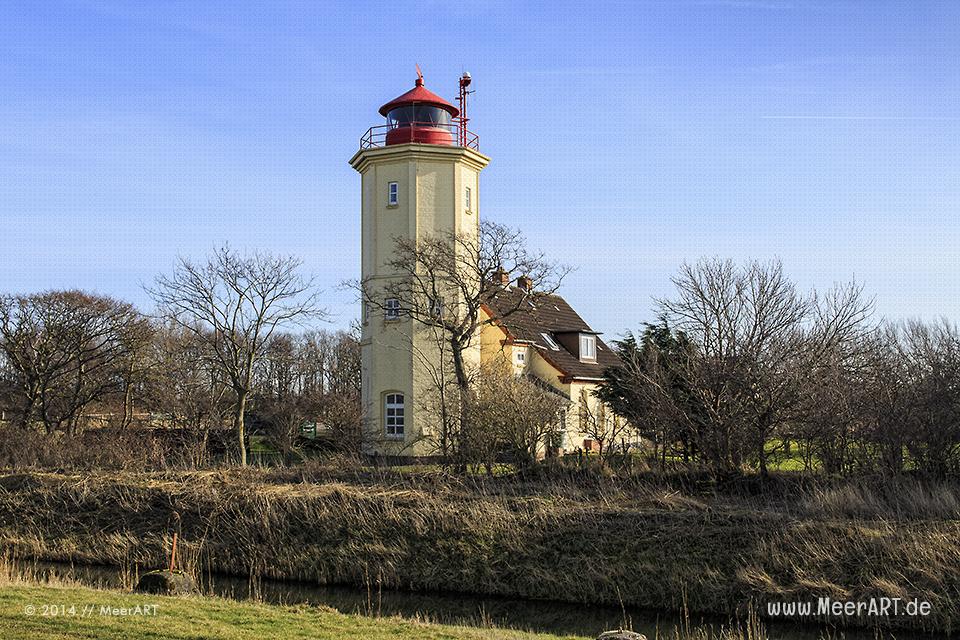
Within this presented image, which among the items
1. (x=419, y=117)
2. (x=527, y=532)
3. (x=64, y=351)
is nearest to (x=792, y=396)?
(x=527, y=532)

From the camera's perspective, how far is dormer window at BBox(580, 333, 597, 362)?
36.7 metres

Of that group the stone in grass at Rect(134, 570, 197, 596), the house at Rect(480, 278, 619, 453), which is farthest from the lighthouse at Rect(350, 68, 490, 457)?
the stone in grass at Rect(134, 570, 197, 596)

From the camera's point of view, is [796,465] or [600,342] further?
[600,342]

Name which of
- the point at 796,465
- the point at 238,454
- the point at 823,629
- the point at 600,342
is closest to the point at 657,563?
the point at 823,629

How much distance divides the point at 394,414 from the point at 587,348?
11.0 m

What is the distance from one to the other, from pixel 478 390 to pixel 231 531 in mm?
7018

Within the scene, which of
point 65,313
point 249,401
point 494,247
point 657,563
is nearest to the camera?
point 657,563

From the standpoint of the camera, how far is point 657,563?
51.5 ft

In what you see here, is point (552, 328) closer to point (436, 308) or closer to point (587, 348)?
point (587, 348)

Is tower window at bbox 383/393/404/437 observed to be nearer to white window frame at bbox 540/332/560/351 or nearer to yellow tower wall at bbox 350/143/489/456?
yellow tower wall at bbox 350/143/489/456

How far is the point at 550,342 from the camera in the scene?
3619 centimetres

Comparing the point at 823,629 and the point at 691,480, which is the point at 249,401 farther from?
the point at 823,629

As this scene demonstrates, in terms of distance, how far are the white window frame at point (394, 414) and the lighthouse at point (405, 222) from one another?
3 centimetres

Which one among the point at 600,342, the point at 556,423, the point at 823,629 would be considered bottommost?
the point at 823,629
